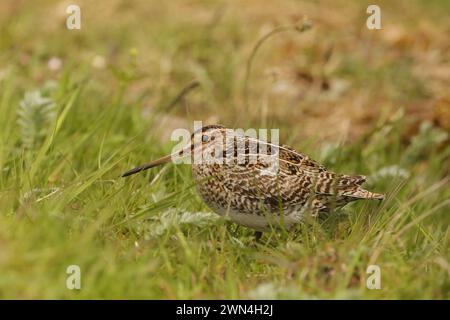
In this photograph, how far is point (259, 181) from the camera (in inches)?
222

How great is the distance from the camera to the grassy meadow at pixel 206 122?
4.43 m

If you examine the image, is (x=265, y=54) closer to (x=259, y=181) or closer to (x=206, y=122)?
(x=206, y=122)

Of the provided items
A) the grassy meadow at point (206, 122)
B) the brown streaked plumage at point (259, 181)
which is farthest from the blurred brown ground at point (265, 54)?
the brown streaked plumage at point (259, 181)

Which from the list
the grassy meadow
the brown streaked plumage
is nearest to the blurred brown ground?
the grassy meadow

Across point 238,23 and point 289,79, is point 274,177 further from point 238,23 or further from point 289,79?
point 238,23

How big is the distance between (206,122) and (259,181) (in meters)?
2.96

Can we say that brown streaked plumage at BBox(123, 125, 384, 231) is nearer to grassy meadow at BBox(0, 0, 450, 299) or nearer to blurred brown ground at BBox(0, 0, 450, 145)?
grassy meadow at BBox(0, 0, 450, 299)

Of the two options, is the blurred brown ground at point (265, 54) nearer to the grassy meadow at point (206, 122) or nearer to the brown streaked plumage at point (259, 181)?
the grassy meadow at point (206, 122)

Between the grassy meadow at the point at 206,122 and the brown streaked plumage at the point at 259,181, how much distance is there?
13 cm

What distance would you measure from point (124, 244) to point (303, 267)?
968mm

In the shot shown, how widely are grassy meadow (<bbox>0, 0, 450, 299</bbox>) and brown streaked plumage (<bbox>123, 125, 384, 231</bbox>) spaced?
13cm

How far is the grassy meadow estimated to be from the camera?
14.5ft
